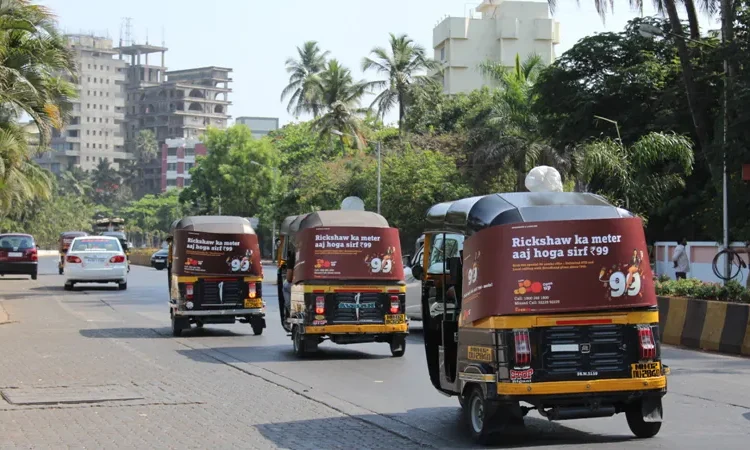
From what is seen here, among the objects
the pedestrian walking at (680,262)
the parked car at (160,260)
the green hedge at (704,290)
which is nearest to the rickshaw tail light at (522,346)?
the green hedge at (704,290)

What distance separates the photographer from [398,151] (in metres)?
68.4

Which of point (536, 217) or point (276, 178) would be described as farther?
point (276, 178)

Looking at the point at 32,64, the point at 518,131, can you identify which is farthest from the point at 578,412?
the point at 518,131

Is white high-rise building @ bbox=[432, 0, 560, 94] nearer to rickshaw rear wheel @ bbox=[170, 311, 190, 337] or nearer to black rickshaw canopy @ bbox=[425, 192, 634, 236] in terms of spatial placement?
rickshaw rear wheel @ bbox=[170, 311, 190, 337]

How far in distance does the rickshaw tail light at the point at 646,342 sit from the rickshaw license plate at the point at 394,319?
8204mm

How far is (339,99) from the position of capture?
76.4 meters

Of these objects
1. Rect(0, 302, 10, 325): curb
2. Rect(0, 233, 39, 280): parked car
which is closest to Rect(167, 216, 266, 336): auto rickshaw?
Rect(0, 302, 10, 325): curb

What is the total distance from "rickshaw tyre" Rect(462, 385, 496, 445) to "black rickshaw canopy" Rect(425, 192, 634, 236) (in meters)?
1.39

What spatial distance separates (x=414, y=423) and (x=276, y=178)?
83744 millimetres

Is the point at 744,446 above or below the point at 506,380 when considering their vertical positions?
below

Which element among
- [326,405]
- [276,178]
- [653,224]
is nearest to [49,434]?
[326,405]

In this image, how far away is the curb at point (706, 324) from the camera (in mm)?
18203

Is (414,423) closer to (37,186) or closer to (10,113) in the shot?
(10,113)

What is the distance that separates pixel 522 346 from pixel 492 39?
315 feet
